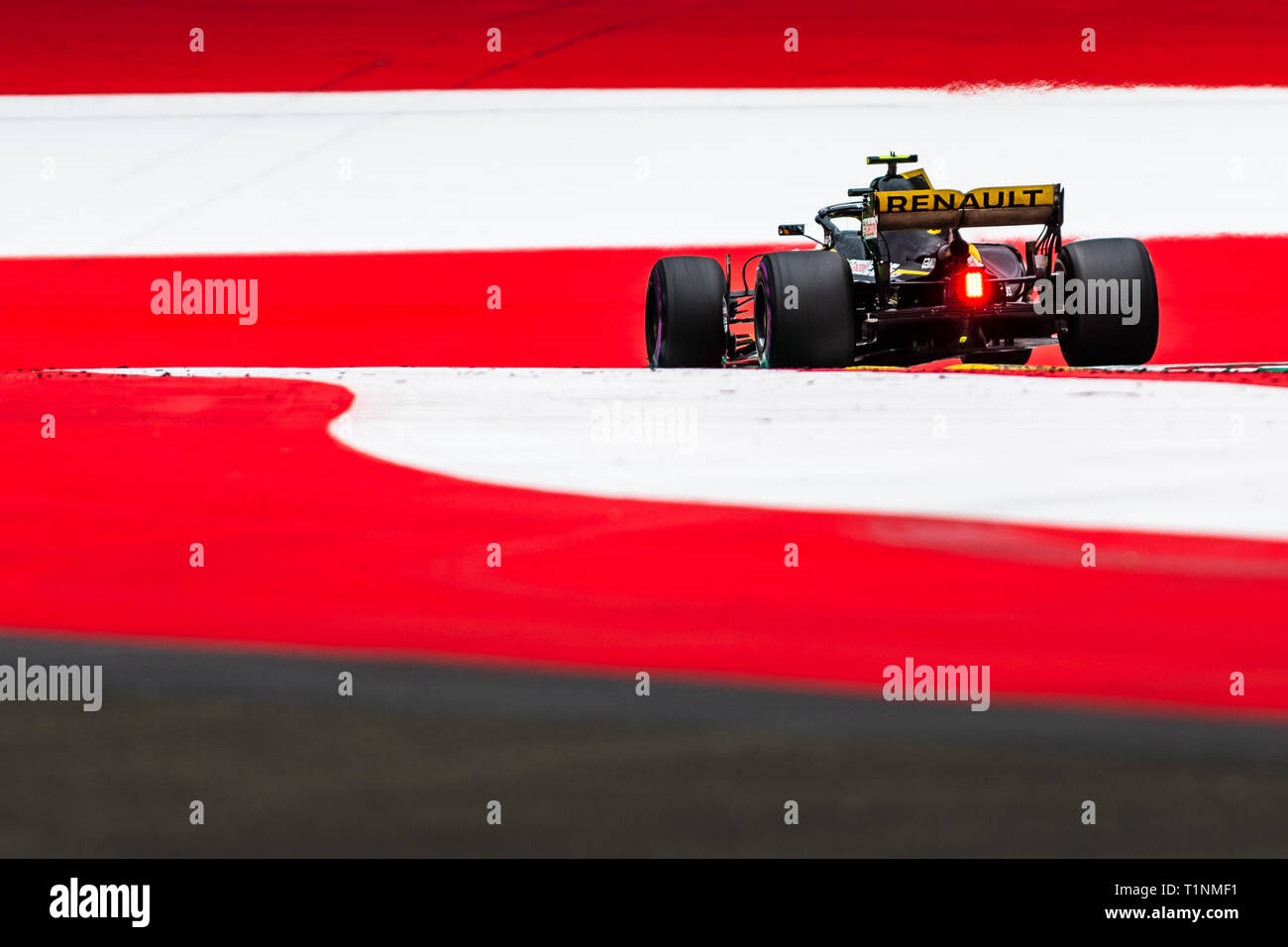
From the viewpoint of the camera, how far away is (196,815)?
2455 millimetres

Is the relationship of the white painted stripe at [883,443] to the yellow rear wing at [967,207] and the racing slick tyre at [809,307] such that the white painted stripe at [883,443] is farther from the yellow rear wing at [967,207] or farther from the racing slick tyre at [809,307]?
the yellow rear wing at [967,207]

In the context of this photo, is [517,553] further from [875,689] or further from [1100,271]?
[1100,271]

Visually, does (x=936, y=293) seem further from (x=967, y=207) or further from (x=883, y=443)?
(x=883, y=443)

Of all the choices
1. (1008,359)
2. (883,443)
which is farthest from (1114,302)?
(883,443)

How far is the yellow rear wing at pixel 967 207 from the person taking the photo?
1032cm

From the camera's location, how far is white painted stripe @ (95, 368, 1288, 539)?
530 centimetres

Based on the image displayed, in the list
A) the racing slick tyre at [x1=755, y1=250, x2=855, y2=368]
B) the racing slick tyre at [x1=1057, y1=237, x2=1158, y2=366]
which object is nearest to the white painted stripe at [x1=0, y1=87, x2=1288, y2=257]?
the racing slick tyre at [x1=1057, y1=237, x2=1158, y2=366]

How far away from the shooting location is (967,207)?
1043 centimetres

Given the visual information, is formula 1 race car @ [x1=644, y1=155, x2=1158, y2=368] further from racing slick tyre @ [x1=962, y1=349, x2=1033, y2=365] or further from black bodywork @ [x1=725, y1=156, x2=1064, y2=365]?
racing slick tyre @ [x1=962, y1=349, x2=1033, y2=365]

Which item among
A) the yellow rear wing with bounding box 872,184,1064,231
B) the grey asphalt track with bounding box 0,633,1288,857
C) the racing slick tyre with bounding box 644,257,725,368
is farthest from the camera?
the racing slick tyre with bounding box 644,257,725,368

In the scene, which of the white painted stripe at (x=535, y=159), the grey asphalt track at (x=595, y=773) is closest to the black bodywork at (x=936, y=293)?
the white painted stripe at (x=535, y=159)

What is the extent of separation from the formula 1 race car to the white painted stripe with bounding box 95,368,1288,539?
1.60ft
